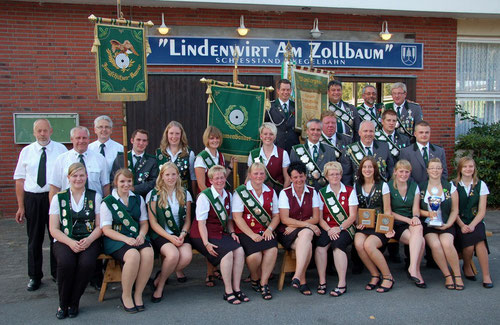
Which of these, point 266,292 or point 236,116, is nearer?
point 266,292

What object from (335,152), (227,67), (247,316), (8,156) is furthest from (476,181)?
(8,156)

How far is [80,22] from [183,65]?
74.3 inches

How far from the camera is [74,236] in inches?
166

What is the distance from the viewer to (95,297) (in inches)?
177

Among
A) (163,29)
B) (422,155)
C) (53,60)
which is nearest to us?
(422,155)

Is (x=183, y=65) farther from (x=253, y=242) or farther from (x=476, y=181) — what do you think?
(x=476, y=181)

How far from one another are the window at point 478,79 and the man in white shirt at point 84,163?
25.0ft

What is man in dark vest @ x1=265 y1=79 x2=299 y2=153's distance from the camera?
5969mm

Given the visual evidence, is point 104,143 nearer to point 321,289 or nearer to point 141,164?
point 141,164

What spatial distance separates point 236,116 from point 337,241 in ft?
6.42

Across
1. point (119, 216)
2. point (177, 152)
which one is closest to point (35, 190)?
point (119, 216)

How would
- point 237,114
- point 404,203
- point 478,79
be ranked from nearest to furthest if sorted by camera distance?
1. point 404,203
2. point 237,114
3. point 478,79

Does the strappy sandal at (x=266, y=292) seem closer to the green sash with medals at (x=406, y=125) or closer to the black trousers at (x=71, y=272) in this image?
the black trousers at (x=71, y=272)

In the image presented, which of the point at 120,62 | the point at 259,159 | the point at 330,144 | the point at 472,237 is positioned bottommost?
the point at 472,237
